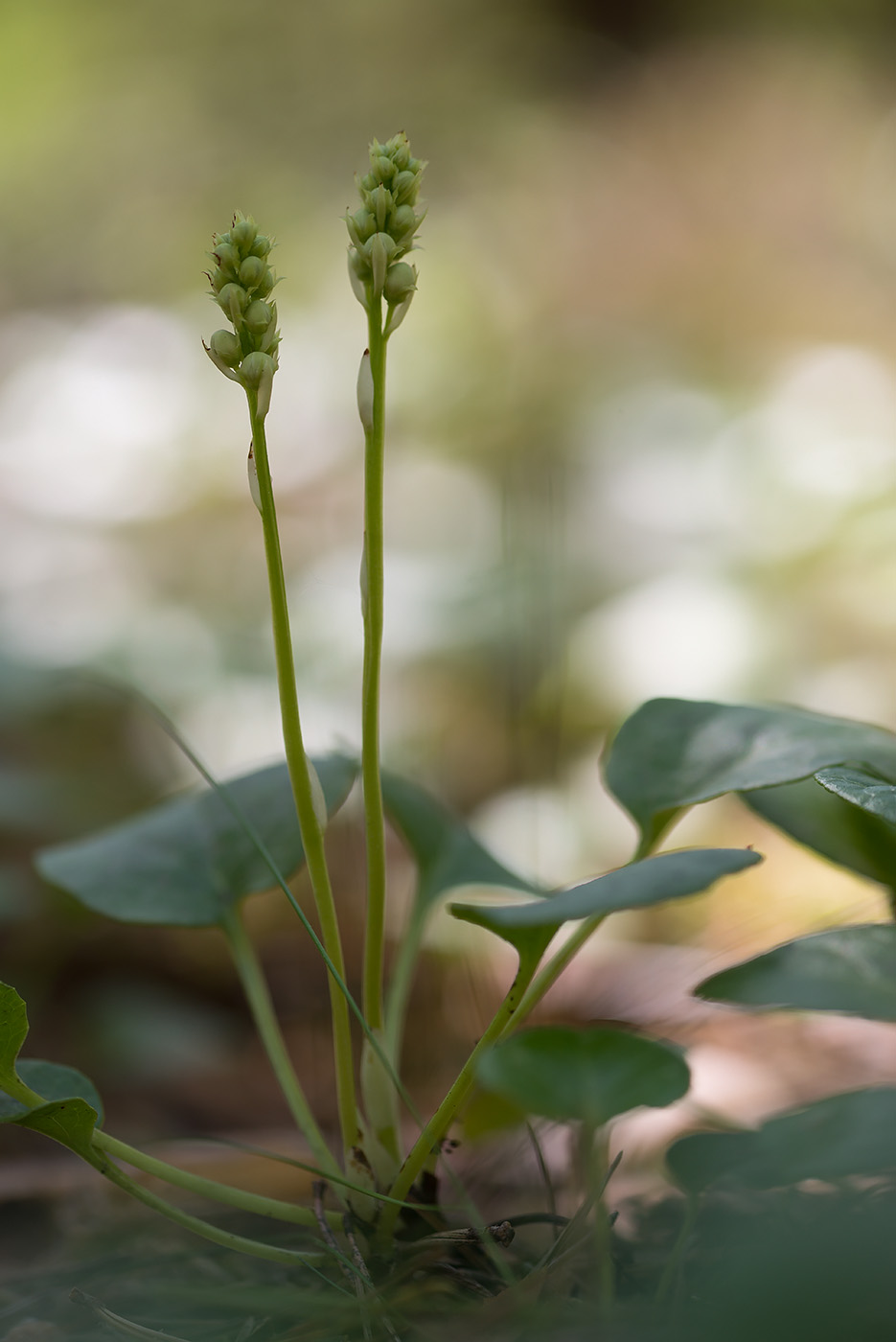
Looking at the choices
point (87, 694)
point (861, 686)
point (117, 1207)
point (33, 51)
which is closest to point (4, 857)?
point (87, 694)

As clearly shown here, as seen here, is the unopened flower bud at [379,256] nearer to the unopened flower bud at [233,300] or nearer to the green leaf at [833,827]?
the unopened flower bud at [233,300]

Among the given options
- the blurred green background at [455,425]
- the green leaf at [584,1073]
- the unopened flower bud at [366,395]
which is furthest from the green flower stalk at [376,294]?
the blurred green background at [455,425]

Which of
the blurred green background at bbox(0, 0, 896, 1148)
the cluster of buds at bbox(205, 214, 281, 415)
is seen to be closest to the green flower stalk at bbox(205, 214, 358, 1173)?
the cluster of buds at bbox(205, 214, 281, 415)

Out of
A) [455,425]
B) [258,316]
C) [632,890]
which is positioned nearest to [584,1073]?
[632,890]

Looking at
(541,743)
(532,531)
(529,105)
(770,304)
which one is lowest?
(541,743)

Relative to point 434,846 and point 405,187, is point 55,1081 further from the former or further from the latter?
point 405,187

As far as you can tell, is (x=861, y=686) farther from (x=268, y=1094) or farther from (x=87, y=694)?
(x=87, y=694)

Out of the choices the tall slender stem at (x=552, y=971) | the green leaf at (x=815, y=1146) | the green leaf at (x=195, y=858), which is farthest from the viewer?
the green leaf at (x=195, y=858)
